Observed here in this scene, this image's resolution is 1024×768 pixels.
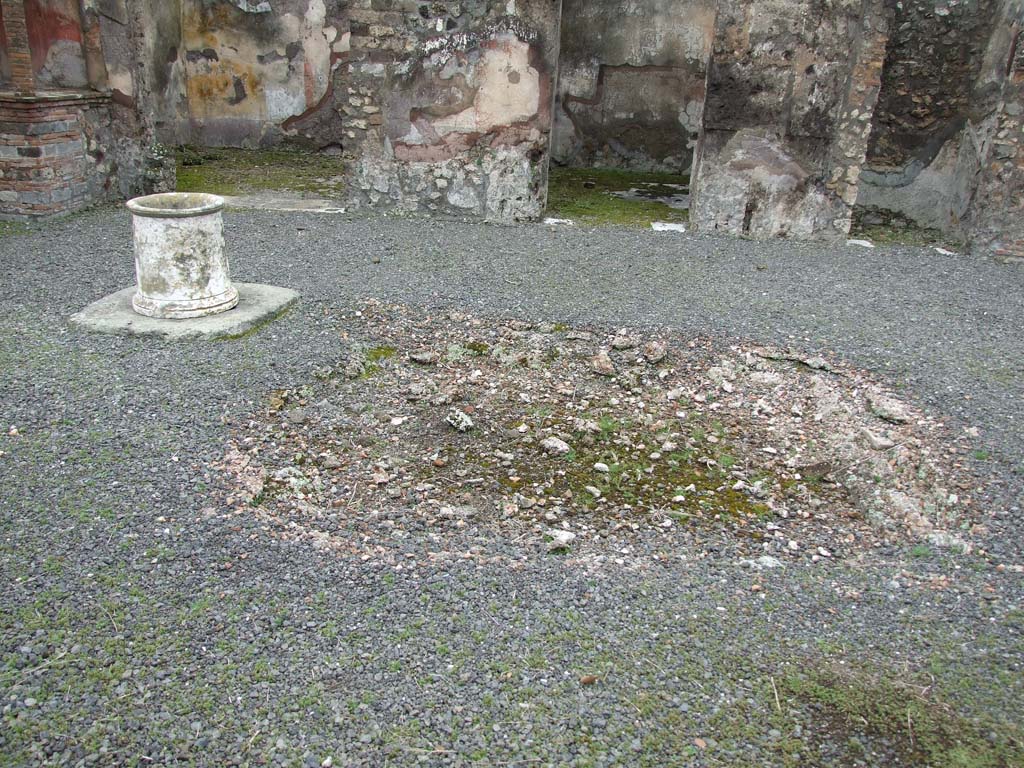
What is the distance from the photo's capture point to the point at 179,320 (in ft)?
16.1

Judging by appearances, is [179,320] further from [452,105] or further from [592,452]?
[452,105]

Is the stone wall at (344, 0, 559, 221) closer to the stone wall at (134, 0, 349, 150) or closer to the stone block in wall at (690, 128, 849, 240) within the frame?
the stone block in wall at (690, 128, 849, 240)

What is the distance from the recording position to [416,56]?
7426mm

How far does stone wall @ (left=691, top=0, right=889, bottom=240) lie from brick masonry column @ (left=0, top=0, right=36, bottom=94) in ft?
20.3

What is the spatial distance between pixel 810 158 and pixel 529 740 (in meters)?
6.66

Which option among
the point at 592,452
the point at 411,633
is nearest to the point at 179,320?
the point at 592,452

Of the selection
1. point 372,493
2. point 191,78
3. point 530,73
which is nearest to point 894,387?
point 372,493

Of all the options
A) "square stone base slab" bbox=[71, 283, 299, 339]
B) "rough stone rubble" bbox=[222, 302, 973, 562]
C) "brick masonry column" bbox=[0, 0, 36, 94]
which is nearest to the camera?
"rough stone rubble" bbox=[222, 302, 973, 562]

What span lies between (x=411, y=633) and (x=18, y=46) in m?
7.16

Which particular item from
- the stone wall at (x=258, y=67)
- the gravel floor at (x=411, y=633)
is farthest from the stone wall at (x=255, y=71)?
the gravel floor at (x=411, y=633)

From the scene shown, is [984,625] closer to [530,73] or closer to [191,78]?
[530,73]

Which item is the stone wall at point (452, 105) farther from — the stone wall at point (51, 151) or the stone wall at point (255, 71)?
the stone wall at point (255, 71)

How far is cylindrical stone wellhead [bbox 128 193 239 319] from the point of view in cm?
486

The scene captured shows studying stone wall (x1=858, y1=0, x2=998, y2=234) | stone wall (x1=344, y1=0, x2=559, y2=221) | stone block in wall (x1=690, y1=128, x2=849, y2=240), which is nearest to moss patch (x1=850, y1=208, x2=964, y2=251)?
stone wall (x1=858, y1=0, x2=998, y2=234)
